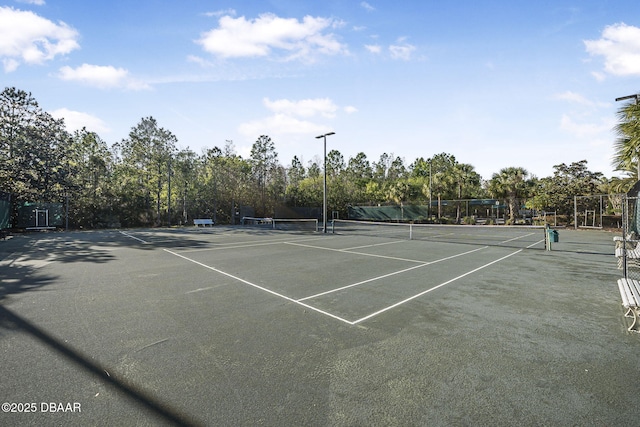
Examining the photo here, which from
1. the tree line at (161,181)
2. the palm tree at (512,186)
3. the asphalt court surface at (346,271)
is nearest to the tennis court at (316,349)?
the asphalt court surface at (346,271)

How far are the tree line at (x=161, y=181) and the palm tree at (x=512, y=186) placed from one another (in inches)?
4.6

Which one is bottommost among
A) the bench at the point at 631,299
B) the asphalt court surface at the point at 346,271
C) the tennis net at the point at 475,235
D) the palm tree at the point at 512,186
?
the tennis net at the point at 475,235

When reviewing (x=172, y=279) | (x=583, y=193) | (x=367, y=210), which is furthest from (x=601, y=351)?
(x=367, y=210)

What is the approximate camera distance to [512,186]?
36.6 meters

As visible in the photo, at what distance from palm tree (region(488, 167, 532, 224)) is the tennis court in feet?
107

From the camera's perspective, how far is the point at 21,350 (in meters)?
4.06

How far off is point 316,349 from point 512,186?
132 feet

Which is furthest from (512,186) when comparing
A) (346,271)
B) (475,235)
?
(346,271)

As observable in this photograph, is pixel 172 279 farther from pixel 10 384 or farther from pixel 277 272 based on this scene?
pixel 10 384

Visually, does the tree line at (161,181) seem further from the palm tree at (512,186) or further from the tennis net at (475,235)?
the tennis net at (475,235)

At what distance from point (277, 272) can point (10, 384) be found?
6.32 m

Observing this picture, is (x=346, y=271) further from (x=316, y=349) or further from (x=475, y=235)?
(x=475, y=235)

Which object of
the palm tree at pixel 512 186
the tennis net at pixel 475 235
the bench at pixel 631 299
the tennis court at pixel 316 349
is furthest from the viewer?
the palm tree at pixel 512 186

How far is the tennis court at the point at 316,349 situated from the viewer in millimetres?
2934
